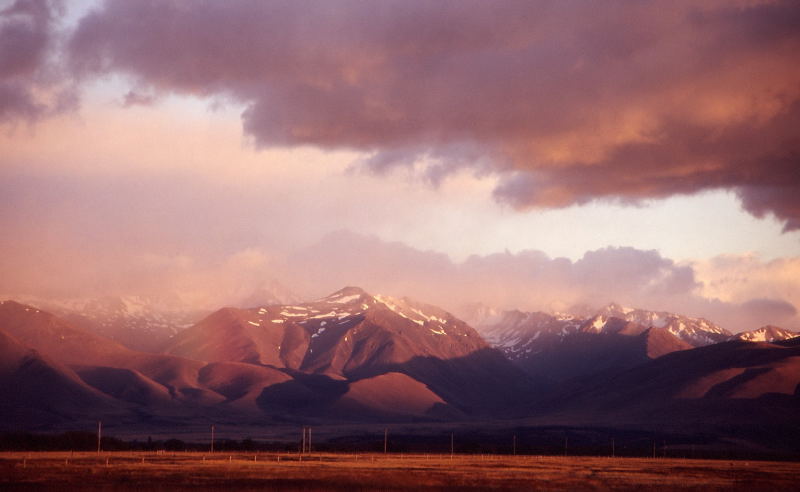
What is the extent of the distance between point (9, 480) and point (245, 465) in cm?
3421

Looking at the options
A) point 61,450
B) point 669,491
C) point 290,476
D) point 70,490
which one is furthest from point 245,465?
point 61,450

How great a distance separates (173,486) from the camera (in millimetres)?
90062

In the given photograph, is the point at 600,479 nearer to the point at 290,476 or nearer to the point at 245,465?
the point at 290,476

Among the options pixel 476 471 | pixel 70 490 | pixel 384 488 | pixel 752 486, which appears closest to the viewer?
pixel 70 490

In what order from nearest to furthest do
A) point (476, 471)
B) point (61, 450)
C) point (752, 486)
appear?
point (752, 486) → point (476, 471) → point (61, 450)

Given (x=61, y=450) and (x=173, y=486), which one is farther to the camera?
(x=61, y=450)

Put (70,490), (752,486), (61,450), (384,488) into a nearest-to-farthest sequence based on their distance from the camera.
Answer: (70,490) → (384,488) → (752,486) → (61,450)

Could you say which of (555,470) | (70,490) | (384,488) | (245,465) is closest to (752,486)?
(555,470)

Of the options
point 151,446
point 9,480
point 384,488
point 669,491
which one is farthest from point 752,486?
point 151,446

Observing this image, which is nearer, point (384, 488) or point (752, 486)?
point (384, 488)

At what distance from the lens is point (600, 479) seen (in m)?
109

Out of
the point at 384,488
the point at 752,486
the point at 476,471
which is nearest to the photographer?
the point at 384,488

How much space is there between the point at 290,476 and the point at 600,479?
34418mm

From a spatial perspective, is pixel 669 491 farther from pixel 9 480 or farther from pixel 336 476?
pixel 9 480
